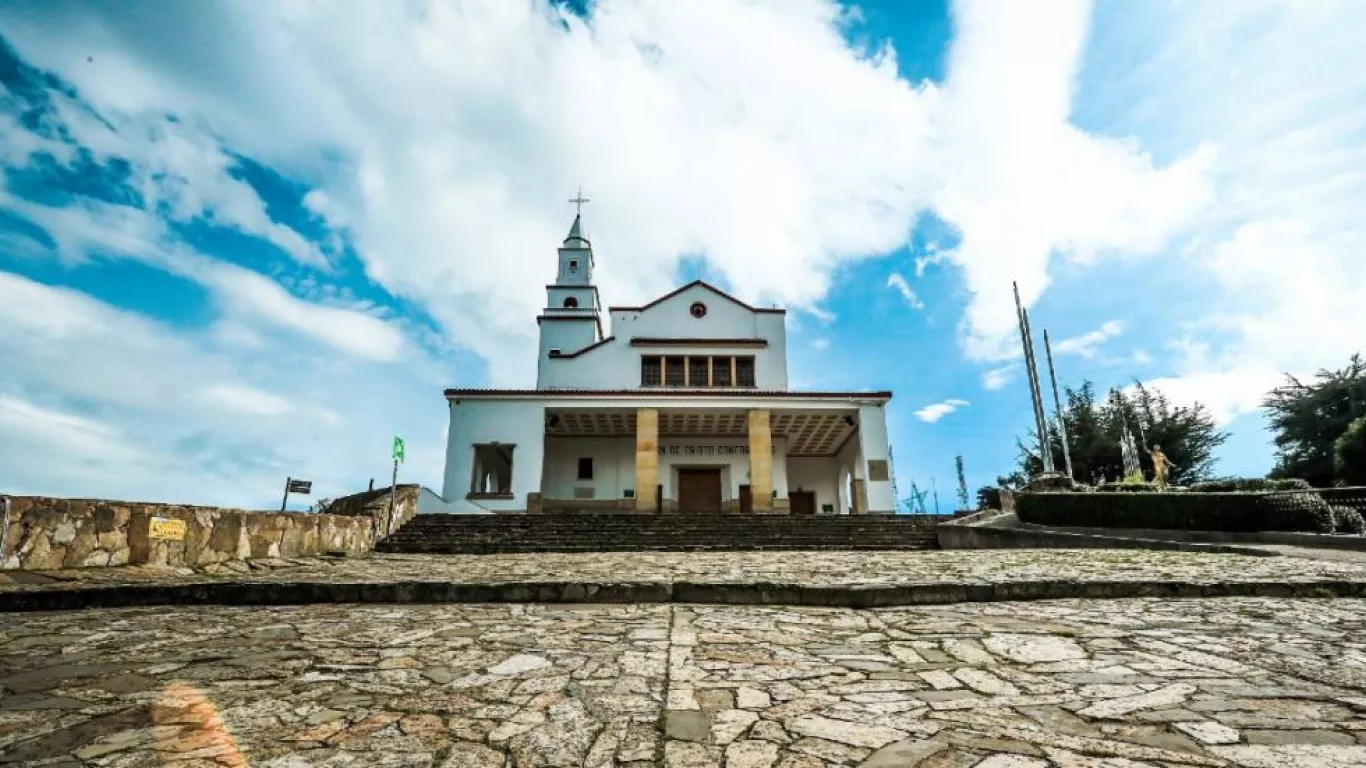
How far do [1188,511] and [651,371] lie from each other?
1702cm

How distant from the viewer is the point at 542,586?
5.29 metres

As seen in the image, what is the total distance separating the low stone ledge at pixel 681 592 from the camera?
5.00 metres

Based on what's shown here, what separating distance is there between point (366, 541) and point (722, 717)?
11.9 m

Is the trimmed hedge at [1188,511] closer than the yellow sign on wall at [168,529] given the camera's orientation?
No

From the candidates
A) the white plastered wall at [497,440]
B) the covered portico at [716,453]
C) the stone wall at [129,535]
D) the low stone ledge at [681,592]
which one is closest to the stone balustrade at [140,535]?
the stone wall at [129,535]

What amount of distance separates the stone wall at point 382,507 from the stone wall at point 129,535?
13.9 feet

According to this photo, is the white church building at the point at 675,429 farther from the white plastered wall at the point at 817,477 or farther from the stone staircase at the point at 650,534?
the stone staircase at the point at 650,534

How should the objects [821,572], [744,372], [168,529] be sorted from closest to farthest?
[168,529] < [821,572] < [744,372]

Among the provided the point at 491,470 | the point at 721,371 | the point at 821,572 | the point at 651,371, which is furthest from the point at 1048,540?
the point at 491,470

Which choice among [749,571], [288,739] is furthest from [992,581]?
[288,739]

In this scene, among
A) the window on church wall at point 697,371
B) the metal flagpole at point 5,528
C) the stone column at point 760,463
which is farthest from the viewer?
the window on church wall at point 697,371

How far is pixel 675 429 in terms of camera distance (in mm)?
24375

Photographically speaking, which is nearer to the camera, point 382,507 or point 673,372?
point 382,507

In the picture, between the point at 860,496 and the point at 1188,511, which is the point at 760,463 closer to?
the point at 860,496
